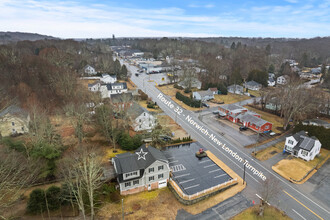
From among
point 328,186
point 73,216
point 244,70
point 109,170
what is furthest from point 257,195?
point 244,70

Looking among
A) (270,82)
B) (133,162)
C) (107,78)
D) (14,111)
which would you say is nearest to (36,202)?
(133,162)

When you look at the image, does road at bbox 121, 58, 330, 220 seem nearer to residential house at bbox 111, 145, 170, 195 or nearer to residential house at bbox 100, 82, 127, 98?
residential house at bbox 111, 145, 170, 195

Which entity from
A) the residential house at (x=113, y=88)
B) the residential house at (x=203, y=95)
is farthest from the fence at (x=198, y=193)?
the residential house at (x=113, y=88)

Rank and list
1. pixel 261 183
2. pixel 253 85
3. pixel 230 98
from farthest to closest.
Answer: pixel 253 85 → pixel 230 98 → pixel 261 183

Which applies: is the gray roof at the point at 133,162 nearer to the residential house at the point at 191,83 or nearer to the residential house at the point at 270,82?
the residential house at the point at 191,83

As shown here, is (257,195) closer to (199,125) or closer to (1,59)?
(199,125)

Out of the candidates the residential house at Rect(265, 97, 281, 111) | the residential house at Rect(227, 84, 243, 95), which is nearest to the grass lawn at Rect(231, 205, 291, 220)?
the residential house at Rect(265, 97, 281, 111)

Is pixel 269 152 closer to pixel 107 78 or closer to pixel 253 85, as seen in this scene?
pixel 253 85
